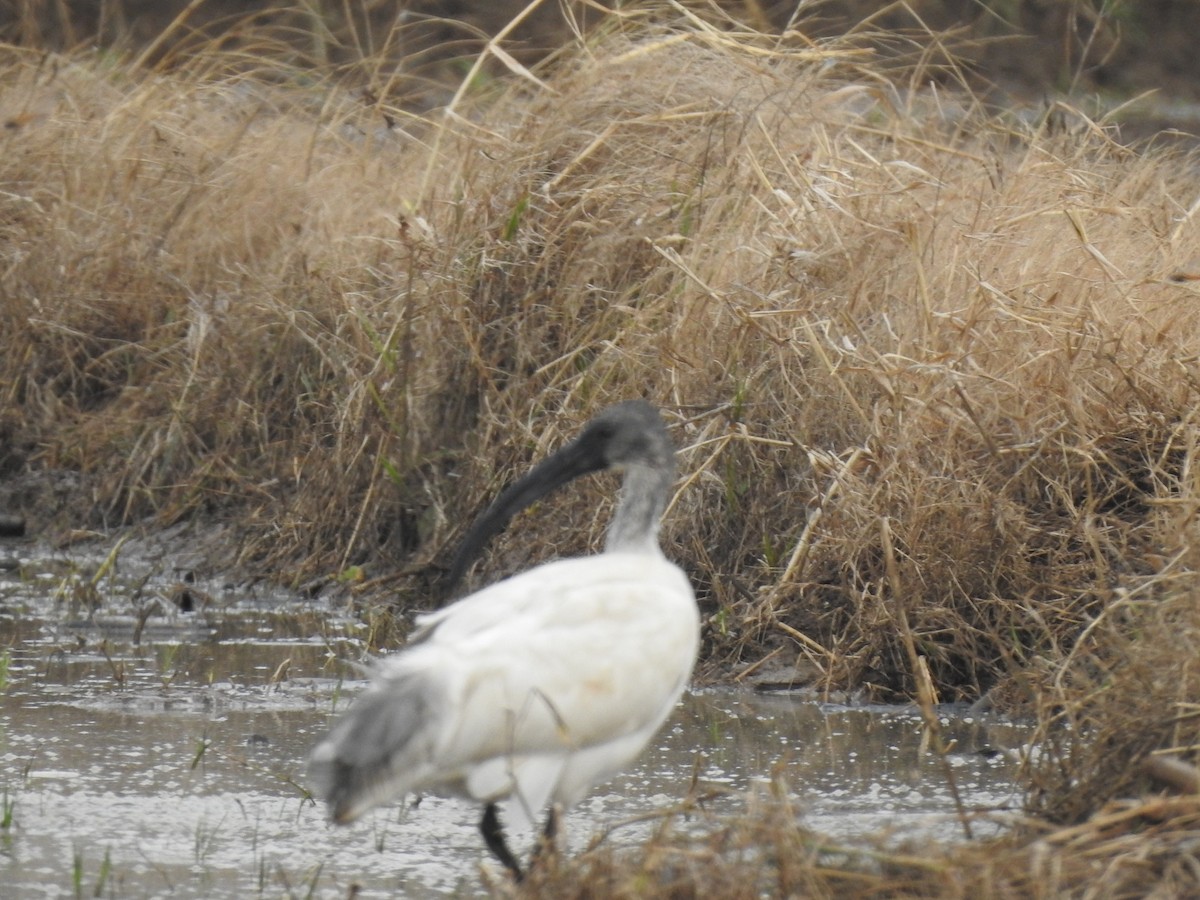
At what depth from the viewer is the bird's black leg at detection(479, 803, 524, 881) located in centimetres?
354

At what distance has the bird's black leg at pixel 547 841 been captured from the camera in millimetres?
3230

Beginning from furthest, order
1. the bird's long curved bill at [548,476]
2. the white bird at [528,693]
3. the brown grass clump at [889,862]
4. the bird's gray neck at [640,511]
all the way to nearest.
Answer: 1. the bird's long curved bill at [548,476]
2. the bird's gray neck at [640,511]
3. the white bird at [528,693]
4. the brown grass clump at [889,862]

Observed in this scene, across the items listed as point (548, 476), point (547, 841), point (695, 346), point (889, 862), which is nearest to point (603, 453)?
point (548, 476)

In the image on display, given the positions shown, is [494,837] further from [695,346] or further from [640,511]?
[695,346]

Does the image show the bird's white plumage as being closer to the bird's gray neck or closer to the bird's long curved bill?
the bird's gray neck

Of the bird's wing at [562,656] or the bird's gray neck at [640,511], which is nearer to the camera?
the bird's wing at [562,656]

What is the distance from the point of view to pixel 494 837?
3566 millimetres

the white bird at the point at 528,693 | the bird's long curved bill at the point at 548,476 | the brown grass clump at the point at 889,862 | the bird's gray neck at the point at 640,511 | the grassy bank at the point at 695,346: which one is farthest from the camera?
the grassy bank at the point at 695,346

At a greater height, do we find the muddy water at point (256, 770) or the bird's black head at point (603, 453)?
the bird's black head at point (603, 453)

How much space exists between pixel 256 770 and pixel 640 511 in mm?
1106

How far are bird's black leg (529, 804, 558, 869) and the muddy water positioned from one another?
152 millimetres

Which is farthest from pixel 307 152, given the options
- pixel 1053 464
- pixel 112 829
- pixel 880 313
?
pixel 112 829

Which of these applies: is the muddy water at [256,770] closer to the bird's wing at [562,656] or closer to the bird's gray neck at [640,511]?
the bird's wing at [562,656]

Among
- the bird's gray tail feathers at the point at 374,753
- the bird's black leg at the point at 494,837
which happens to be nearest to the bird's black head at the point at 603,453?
the bird's black leg at the point at 494,837
